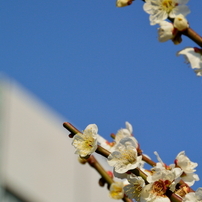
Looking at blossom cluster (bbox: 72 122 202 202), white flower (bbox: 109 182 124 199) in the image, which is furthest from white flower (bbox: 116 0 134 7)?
white flower (bbox: 109 182 124 199)

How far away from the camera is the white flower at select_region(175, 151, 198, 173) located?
3.89 ft

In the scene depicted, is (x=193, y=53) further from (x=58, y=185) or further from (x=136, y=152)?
(x=58, y=185)

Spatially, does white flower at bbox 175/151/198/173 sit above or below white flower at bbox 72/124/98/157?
above

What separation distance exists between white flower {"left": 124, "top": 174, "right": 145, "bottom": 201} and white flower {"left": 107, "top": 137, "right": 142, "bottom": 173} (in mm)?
26

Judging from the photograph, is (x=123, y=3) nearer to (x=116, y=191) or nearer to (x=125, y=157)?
(x=125, y=157)

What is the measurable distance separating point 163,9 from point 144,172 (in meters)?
0.38

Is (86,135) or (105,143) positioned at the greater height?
(105,143)

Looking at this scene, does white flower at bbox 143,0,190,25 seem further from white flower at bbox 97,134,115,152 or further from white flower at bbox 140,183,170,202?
white flower at bbox 97,134,115,152

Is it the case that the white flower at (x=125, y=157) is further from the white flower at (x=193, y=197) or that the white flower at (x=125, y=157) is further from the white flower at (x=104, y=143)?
the white flower at (x=104, y=143)

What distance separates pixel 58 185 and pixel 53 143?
0.84m

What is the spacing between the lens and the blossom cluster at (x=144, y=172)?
1.07m

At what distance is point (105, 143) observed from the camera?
4.73 feet

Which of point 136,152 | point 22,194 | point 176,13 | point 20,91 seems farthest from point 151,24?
point 20,91

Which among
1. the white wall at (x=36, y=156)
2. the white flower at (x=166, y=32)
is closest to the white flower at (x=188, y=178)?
the white flower at (x=166, y=32)
